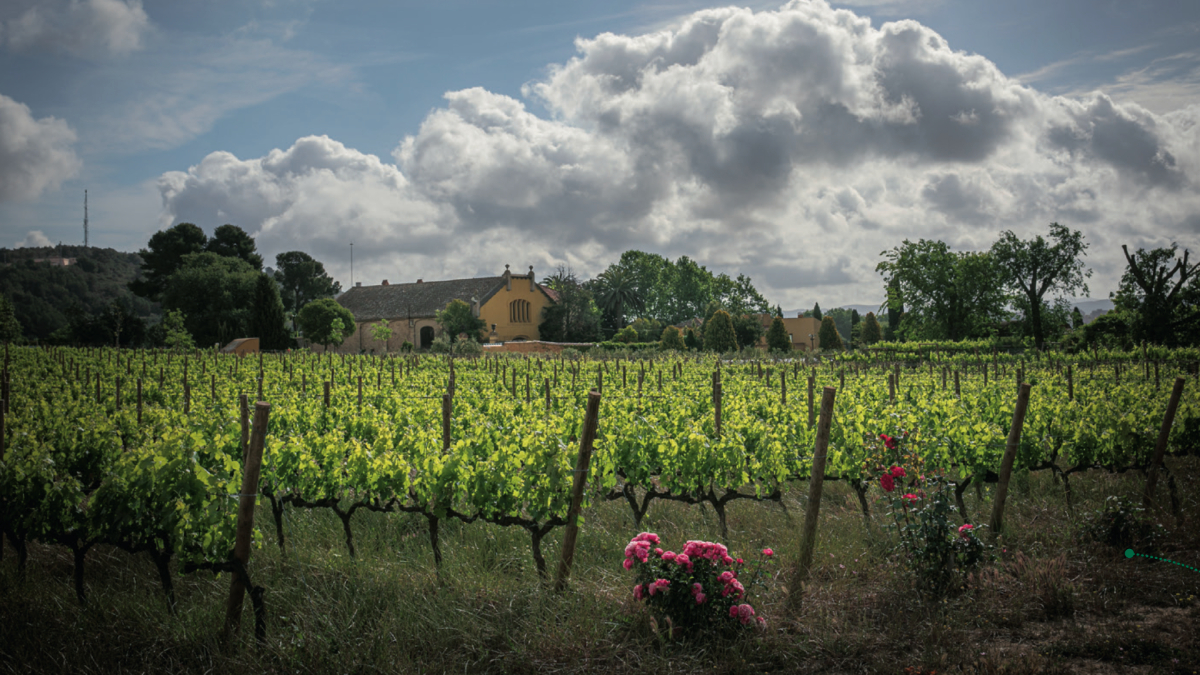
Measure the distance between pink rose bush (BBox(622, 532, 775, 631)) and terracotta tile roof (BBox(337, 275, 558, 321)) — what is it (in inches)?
2063

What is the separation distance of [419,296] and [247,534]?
189 feet

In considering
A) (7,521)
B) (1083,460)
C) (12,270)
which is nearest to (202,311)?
(12,270)

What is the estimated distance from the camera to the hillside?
61.7m

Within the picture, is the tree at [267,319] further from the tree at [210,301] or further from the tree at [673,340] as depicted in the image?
the tree at [673,340]

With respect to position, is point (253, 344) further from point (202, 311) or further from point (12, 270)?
point (12, 270)

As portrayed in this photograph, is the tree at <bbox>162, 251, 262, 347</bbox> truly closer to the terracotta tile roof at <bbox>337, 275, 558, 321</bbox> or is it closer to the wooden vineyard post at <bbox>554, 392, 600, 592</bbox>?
the terracotta tile roof at <bbox>337, 275, 558, 321</bbox>

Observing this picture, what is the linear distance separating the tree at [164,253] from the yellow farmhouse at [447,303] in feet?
49.4

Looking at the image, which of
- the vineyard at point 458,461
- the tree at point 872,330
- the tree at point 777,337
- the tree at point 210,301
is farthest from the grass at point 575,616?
the tree at point 872,330

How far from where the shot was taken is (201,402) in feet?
37.8

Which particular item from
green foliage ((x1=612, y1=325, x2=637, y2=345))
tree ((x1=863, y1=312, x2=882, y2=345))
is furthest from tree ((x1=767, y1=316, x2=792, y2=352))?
tree ((x1=863, y1=312, x2=882, y2=345))

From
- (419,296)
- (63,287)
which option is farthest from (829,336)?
(63,287)

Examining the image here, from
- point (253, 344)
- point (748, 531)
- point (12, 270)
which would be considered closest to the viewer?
point (748, 531)

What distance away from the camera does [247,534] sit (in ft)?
14.6

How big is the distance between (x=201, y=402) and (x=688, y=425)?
874cm
